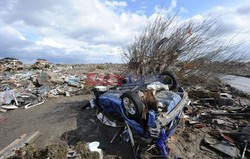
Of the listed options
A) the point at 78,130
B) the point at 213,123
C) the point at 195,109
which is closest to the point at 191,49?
the point at 195,109

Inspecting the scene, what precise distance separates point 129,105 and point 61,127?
234 cm

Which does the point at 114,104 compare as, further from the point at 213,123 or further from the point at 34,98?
the point at 34,98

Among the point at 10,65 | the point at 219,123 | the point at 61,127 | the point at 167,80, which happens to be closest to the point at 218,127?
the point at 219,123

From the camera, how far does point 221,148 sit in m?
3.38

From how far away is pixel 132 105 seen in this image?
2861mm

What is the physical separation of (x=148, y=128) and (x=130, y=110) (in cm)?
50

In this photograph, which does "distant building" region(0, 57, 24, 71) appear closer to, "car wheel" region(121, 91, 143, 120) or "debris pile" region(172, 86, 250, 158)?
"car wheel" region(121, 91, 143, 120)

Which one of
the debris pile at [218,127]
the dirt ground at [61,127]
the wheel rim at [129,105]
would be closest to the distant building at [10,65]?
the dirt ground at [61,127]

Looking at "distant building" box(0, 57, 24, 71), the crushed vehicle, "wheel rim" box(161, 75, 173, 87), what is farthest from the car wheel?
"distant building" box(0, 57, 24, 71)

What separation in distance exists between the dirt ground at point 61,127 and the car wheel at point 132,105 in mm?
934

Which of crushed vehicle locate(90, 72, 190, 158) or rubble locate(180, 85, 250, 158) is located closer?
crushed vehicle locate(90, 72, 190, 158)

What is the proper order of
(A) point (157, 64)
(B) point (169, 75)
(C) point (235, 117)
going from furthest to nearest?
(A) point (157, 64), (C) point (235, 117), (B) point (169, 75)

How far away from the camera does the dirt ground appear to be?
3.49 m

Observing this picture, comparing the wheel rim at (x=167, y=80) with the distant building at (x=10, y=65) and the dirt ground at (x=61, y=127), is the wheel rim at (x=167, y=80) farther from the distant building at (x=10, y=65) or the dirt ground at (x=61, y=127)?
the distant building at (x=10, y=65)
